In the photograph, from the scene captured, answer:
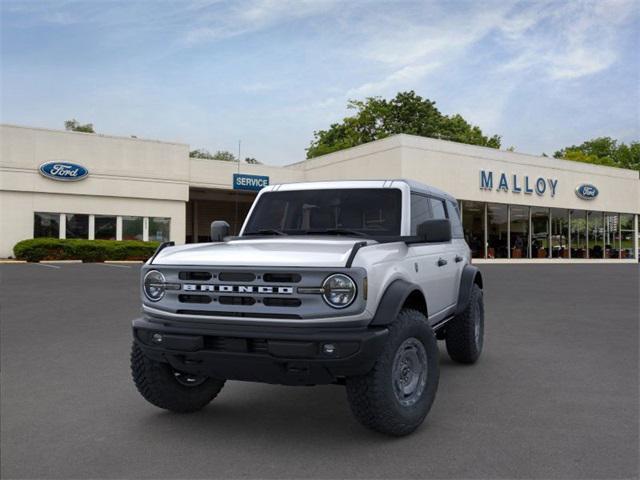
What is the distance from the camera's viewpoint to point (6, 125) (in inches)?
1230

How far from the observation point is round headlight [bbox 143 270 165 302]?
4.20 metres

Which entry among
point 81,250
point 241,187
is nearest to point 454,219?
point 81,250

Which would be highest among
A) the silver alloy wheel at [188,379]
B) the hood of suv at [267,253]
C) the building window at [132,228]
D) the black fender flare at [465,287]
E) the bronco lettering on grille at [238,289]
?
the building window at [132,228]

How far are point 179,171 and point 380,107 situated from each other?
2967cm

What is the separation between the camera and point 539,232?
42.7 m

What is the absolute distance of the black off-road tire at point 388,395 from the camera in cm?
377

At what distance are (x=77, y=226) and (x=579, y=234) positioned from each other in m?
36.1

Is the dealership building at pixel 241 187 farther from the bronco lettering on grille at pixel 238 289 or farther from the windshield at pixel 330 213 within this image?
the bronco lettering on grille at pixel 238 289

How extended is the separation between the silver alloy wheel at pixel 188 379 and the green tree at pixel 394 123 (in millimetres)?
56240

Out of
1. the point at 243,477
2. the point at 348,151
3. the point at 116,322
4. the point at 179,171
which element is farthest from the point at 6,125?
the point at 243,477

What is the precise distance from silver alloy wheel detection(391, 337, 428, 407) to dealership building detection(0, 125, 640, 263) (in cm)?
2988

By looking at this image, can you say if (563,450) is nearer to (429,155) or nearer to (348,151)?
(429,155)

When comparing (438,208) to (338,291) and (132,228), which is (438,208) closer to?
(338,291)

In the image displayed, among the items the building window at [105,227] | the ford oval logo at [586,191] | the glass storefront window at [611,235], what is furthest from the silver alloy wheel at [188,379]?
the glass storefront window at [611,235]
